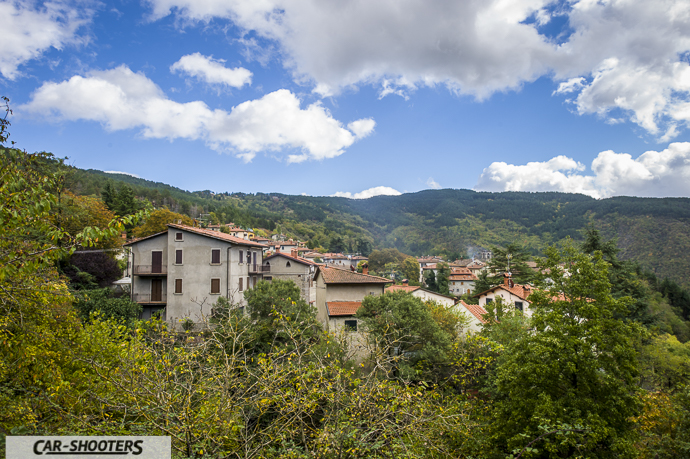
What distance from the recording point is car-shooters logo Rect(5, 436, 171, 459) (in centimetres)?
363

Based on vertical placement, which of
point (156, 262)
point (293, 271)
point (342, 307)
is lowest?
point (342, 307)

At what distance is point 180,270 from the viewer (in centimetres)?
2497

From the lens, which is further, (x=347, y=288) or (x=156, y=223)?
(x=156, y=223)

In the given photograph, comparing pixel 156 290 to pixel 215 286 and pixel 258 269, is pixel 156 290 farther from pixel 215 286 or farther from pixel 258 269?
pixel 258 269

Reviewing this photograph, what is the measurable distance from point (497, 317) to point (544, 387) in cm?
1199

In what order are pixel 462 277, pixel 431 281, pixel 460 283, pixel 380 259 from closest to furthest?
pixel 431 281 < pixel 460 283 < pixel 462 277 < pixel 380 259

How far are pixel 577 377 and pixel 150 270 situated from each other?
27.0 meters

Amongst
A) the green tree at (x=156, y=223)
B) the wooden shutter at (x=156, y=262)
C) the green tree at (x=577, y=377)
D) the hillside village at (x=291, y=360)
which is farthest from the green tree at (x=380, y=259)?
the green tree at (x=577, y=377)

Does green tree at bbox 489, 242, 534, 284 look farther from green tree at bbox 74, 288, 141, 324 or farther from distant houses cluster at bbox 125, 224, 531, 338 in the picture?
green tree at bbox 74, 288, 141, 324

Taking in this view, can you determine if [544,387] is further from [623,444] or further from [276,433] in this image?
[276,433]

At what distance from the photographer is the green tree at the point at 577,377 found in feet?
32.7

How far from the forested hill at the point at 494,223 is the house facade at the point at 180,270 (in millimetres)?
40512

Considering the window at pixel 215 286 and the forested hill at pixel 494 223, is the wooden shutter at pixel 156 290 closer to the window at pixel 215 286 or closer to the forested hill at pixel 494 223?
the window at pixel 215 286

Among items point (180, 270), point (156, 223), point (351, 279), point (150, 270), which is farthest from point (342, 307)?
point (156, 223)
